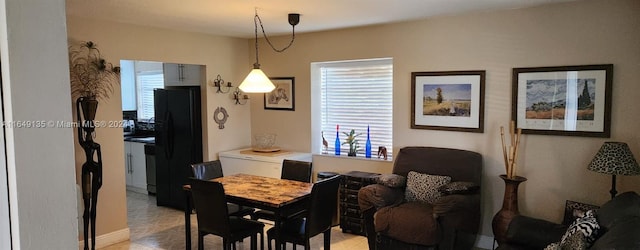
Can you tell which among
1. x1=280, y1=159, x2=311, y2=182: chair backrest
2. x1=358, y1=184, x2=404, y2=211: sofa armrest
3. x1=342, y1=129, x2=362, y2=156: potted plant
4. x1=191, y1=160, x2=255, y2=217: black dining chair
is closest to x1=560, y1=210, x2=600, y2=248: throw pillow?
x1=358, y1=184, x2=404, y2=211: sofa armrest

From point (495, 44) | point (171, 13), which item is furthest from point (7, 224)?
point (495, 44)

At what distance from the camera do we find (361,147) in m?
5.11

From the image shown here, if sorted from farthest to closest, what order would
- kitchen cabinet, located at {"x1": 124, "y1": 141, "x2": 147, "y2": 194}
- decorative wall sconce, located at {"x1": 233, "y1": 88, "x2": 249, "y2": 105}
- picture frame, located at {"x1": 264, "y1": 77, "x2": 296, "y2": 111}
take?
1. kitchen cabinet, located at {"x1": 124, "y1": 141, "x2": 147, "y2": 194}
2. decorative wall sconce, located at {"x1": 233, "y1": 88, "x2": 249, "y2": 105}
3. picture frame, located at {"x1": 264, "y1": 77, "x2": 296, "y2": 111}

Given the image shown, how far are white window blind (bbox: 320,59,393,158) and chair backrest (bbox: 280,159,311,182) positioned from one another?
3.75ft

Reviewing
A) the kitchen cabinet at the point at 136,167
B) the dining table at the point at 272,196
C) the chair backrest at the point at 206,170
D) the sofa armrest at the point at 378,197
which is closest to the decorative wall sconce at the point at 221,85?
the chair backrest at the point at 206,170

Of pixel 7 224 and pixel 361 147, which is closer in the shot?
pixel 7 224

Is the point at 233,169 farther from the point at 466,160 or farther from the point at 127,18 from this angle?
the point at 466,160

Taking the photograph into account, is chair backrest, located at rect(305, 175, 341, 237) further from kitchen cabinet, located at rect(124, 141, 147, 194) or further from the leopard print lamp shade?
kitchen cabinet, located at rect(124, 141, 147, 194)

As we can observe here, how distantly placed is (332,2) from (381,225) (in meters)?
1.90

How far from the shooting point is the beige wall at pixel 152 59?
4.28 m

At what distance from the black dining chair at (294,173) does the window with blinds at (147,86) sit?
3529 mm

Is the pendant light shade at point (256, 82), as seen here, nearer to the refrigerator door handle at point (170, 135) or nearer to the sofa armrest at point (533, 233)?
the sofa armrest at point (533, 233)

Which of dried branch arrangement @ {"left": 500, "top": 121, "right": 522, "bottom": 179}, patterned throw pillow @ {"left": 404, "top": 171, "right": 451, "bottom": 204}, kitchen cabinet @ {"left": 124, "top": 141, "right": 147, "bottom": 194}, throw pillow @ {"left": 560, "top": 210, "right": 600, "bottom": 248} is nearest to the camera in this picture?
throw pillow @ {"left": 560, "top": 210, "right": 600, "bottom": 248}

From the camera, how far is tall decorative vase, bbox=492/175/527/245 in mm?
3545
